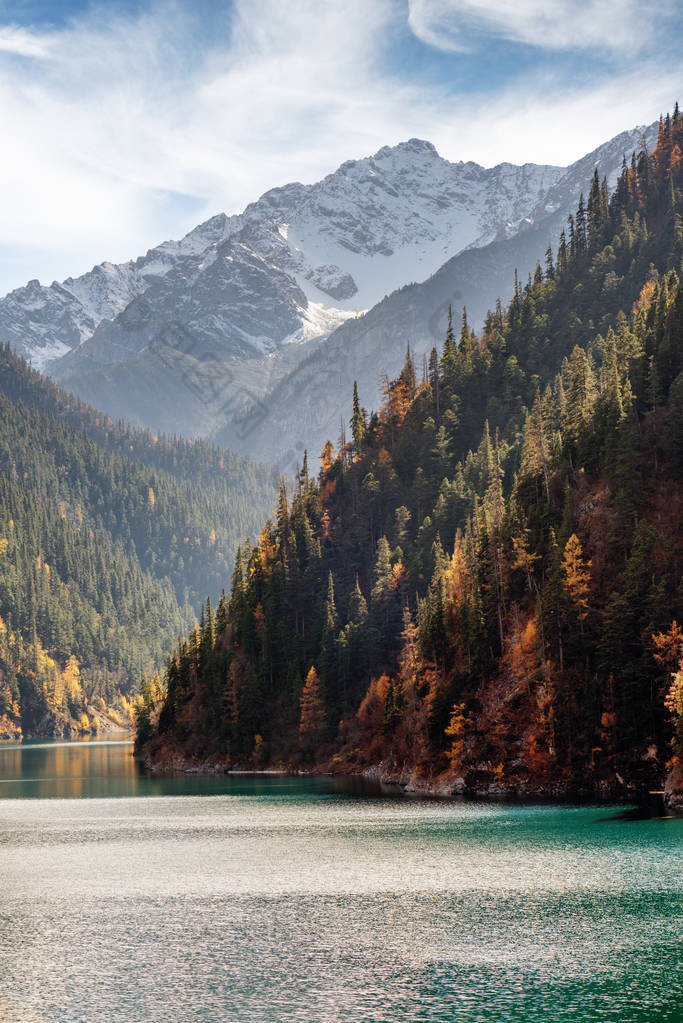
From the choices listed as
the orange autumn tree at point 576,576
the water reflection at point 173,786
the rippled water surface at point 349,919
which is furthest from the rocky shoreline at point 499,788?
the orange autumn tree at point 576,576

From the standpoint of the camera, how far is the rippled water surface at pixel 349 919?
50500 millimetres

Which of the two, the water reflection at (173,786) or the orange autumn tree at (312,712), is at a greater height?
the orange autumn tree at (312,712)

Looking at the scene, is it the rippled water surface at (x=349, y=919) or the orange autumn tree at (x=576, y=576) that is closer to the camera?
the rippled water surface at (x=349, y=919)

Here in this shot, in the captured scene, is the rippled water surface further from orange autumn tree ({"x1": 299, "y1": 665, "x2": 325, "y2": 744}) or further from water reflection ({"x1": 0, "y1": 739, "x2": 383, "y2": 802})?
orange autumn tree ({"x1": 299, "y1": 665, "x2": 325, "y2": 744})

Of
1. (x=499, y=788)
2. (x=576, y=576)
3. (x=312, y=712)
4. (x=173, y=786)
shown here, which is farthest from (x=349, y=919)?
(x=312, y=712)

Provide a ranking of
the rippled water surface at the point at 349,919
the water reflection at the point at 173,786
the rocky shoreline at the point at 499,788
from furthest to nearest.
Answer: the water reflection at the point at 173,786 → the rocky shoreline at the point at 499,788 → the rippled water surface at the point at 349,919

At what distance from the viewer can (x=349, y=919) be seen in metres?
66.6

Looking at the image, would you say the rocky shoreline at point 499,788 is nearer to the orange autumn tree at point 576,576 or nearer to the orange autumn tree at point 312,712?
the orange autumn tree at point 312,712

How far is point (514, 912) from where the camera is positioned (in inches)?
2653

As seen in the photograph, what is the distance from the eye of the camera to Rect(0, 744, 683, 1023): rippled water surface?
50500 millimetres

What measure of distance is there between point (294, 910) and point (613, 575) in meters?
82.7

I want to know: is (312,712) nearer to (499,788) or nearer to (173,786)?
(173,786)

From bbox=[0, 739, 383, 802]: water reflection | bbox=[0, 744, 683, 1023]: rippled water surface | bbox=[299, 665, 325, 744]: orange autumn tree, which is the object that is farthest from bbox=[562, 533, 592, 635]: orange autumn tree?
bbox=[299, 665, 325, 744]: orange autumn tree

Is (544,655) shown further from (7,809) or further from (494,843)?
(7,809)
